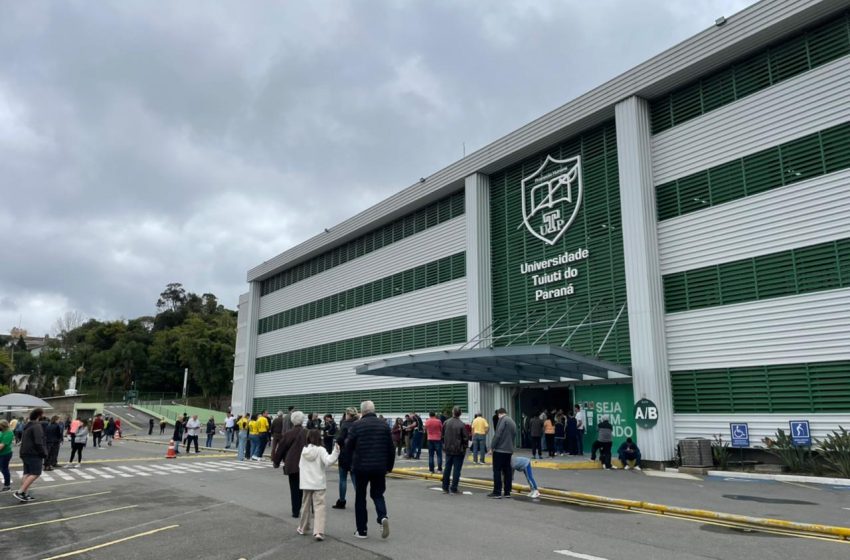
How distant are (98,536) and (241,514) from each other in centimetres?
218

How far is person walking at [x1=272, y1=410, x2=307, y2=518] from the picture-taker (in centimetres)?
962


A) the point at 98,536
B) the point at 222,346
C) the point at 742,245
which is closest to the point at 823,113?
the point at 742,245

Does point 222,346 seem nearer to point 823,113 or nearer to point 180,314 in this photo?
point 180,314

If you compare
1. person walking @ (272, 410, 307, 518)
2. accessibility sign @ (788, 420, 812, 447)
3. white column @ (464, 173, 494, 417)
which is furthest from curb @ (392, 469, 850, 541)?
white column @ (464, 173, 494, 417)

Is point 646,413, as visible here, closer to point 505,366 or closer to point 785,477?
point 785,477

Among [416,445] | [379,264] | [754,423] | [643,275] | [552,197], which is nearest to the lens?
[754,423]

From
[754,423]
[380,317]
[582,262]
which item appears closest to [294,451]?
[754,423]

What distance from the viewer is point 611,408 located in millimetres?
20453

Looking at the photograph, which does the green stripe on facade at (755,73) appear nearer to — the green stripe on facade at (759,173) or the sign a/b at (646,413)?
the green stripe on facade at (759,173)

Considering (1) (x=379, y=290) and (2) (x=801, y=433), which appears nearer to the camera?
(2) (x=801, y=433)

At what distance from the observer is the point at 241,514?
988 cm

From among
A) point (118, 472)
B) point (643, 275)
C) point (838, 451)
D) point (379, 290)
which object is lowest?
point (118, 472)

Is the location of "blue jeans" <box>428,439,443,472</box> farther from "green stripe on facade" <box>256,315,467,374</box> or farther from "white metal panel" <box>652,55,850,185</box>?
"white metal panel" <box>652,55,850,185</box>

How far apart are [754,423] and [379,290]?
20.5 m
